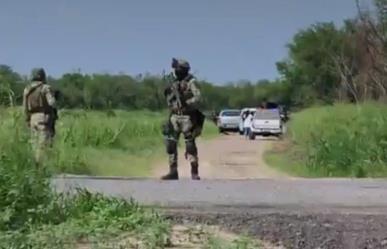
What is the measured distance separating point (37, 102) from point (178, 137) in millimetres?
2055

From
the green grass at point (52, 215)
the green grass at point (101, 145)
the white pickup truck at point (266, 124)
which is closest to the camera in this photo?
the green grass at point (52, 215)

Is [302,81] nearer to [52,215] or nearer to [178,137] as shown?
[178,137]

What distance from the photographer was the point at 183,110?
39.1ft

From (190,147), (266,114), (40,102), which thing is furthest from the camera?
(266,114)

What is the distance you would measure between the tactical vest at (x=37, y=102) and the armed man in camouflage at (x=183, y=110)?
69.3 inches

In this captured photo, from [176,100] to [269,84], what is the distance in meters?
80.0

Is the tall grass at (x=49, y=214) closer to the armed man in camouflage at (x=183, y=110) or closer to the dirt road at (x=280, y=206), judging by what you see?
the dirt road at (x=280, y=206)

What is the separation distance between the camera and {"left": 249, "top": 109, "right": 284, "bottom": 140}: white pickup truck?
4503 cm

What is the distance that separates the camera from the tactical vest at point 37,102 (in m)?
12.6

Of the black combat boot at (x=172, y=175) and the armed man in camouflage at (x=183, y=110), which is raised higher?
the armed man in camouflage at (x=183, y=110)

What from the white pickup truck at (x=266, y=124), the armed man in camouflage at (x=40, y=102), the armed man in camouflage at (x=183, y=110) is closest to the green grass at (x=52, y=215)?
the armed man in camouflage at (x=183, y=110)

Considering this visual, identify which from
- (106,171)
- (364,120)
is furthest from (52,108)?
(364,120)

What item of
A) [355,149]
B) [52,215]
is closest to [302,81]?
[355,149]

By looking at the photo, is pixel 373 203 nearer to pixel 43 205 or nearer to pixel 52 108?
pixel 43 205
